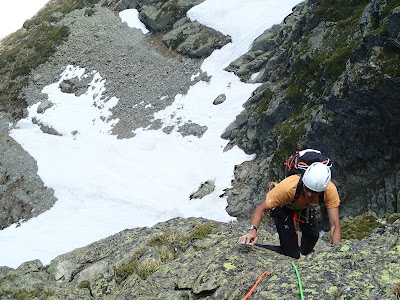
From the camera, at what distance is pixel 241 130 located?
113 ft

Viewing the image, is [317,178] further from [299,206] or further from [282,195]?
[299,206]

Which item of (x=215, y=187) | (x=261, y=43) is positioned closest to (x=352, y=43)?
(x=215, y=187)

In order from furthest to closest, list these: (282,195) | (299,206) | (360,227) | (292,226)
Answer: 1. (360,227)
2. (292,226)
3. (299,206)
4. (282,195)

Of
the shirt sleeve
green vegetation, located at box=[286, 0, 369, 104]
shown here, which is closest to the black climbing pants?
the shirt sleeve

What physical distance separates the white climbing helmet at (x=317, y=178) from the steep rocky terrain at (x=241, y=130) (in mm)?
1300

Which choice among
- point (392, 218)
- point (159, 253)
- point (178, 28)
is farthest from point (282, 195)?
point (178, 28)

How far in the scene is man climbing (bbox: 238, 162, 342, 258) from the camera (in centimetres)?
640

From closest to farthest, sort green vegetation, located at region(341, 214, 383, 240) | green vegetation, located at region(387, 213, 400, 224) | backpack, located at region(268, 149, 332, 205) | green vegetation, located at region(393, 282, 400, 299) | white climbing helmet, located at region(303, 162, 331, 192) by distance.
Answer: green vegetation, located at region(393, 282, 400, 299) → white climbing helmet, located at region(303, 162, 331, 192) → backpack, located at region(268, 149, 332, 205) → green vegetation, located at region(341, 214, 383, 240) → green vegetation, located at region(387, 213, 400, 224)

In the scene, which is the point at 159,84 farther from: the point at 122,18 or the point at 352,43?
the point at 352,43

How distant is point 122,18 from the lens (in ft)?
199

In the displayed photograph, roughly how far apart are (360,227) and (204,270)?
9.97 metres

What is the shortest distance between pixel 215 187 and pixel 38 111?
3017 cm

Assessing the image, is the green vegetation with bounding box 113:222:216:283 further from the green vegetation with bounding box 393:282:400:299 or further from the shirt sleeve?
the green vegetation with bounding box 393:282:400:299

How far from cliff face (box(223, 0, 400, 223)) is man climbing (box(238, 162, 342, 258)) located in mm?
12978
